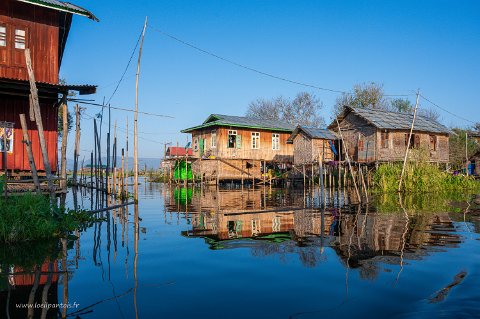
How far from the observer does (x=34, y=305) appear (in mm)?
4488

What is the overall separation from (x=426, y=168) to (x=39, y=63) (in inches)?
838

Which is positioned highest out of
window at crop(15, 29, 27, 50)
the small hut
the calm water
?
window at crop(15, 29, 27, 50)

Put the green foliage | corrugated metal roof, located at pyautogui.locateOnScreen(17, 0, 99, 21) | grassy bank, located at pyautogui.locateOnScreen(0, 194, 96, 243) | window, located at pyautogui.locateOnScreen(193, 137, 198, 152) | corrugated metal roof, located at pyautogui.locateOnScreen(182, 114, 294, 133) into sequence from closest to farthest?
grassy bank, located at pyautogui.locateOnScreen(0, 194, 96, 243), corrugated metal roof, located at pyautogui.locateOnScreen(17, 0, 99, 21), corrugated metal roof, located at pyautogui.locateOnScreen(182, 114, 294, 133), window, located at pyautogui.locateOnScreen(193, 137, 198, 152), the green foliage

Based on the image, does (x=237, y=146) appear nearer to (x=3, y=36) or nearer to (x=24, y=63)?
(x=24, y=63)

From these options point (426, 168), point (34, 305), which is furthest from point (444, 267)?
point (426, 168)

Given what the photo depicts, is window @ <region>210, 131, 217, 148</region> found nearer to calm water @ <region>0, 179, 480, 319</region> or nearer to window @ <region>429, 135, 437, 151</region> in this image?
window @ <region>429, 135, 437, 151</region>

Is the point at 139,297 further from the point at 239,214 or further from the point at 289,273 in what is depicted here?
the point at 239,214

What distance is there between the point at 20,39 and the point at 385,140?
2493 cm

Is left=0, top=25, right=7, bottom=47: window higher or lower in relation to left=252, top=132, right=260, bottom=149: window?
higher

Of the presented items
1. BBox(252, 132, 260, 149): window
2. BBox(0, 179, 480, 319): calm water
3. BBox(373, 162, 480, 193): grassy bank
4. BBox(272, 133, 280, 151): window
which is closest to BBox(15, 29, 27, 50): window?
BBox(0, 179, 480, 319): calm water

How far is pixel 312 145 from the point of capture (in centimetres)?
3184

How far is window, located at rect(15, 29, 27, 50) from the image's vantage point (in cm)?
1389

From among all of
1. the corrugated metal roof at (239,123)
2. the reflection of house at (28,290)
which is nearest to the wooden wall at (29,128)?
the reflection of house at (28,290)

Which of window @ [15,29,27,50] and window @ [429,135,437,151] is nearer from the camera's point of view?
window @ [15,29,27,50]
